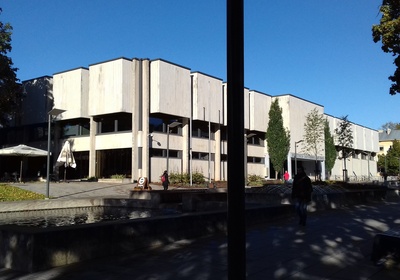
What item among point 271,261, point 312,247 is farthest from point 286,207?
point 271,261

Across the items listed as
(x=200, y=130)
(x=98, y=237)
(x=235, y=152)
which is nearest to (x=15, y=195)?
(x=98, y=237)

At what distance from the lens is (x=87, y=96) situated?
42312 millimetres

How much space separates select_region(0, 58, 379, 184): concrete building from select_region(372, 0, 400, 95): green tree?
70.3ft

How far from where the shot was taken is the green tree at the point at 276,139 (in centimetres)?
5372

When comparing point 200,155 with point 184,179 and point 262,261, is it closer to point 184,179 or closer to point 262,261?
point 184,179

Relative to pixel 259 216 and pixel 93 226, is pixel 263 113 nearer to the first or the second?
pixel 259 216

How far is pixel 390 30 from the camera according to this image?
→ 17781 millimetres

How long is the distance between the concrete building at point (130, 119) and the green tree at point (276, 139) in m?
7.80

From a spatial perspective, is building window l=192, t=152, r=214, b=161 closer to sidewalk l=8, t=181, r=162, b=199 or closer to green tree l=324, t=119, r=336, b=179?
sidewalk l=8, t=181, r=162, b=199

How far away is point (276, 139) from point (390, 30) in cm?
3622

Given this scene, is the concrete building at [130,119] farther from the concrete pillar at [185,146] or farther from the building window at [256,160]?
the building window at [256,160]

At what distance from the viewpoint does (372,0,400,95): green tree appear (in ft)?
57.3

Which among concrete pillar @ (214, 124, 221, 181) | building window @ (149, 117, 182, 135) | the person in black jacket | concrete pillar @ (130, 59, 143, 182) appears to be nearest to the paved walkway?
the person in black jacket

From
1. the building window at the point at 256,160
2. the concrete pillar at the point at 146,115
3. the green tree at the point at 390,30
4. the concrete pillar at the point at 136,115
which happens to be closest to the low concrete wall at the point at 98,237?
the green tree at the point at 390,30
